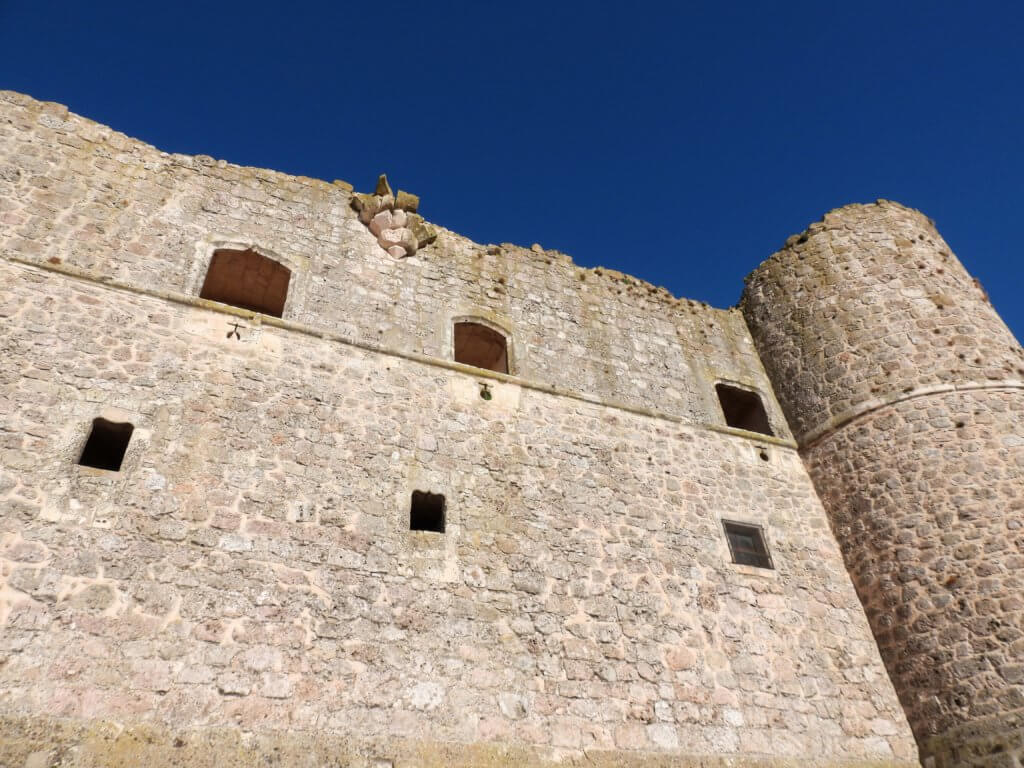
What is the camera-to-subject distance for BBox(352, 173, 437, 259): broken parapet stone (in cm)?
916

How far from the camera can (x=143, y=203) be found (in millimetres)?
7891

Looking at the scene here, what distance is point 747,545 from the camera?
26.0 ft

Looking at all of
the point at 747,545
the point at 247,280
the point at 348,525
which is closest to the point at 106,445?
the point at 348,525

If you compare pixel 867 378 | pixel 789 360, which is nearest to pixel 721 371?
pixel 789 360

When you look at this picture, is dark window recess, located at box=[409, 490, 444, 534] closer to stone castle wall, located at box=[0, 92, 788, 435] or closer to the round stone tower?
stone castle wall, located at box=[0, 92, 788, 435]

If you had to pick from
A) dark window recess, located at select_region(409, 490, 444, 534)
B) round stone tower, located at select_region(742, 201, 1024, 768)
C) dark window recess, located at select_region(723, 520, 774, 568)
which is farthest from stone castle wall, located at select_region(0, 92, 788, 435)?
dark window recess, located at select_region(409, 490, 444, 534)

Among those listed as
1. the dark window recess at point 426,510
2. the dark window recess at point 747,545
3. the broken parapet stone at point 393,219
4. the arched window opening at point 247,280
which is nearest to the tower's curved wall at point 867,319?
the dark window recess at point 747,545

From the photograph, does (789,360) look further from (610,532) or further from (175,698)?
(175,698)

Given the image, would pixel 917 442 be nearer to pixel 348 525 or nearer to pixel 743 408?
pixel 743 408

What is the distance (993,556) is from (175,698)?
24.8ft

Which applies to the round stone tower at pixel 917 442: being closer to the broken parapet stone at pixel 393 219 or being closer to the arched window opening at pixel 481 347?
the arched window opening at pixel 481 347

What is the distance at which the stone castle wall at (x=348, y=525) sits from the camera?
5.04 metres

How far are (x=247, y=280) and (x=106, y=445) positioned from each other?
3226 mm

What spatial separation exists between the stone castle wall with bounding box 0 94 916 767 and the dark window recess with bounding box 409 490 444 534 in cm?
11
